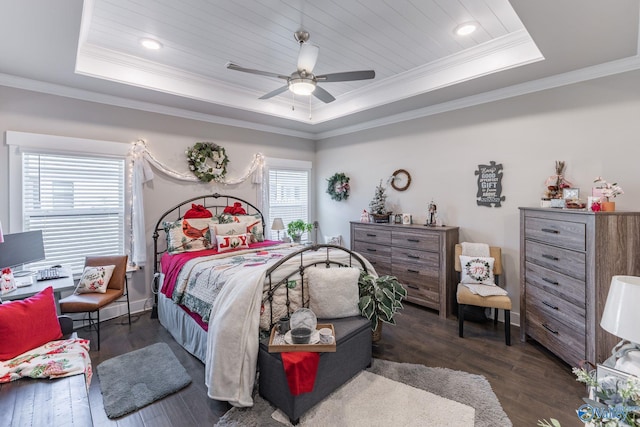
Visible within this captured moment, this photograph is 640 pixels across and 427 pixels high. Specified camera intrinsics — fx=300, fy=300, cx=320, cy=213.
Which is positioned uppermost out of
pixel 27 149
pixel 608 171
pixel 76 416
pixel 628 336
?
pixel 27 149

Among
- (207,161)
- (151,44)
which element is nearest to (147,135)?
(207,161)

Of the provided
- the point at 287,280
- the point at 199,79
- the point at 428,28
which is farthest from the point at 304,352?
the point at 199,79

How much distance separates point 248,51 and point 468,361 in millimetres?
3919

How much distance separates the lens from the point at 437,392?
7.91 feet

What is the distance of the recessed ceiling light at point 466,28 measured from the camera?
2.79 meters

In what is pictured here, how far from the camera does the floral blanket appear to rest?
1813 millimetres

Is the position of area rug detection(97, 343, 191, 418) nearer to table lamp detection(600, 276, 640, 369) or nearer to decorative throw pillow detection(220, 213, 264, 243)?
decorative throw pillow detection(220, 213, 264, 243)

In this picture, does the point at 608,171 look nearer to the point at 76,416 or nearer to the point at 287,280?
the point at 287,280

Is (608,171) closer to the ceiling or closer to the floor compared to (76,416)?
closer to the ceiling

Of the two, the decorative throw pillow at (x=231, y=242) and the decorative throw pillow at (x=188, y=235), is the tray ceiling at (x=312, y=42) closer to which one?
the decorative throw pillow at (x=188, y=235)

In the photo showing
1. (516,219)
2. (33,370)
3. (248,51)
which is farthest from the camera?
(516,219)

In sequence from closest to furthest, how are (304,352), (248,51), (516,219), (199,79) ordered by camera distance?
(304,352) → (248,51) → (516,219) → (199,79)

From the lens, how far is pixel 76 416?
1.52 meters

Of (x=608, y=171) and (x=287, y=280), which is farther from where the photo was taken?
(x=608, y=171)
